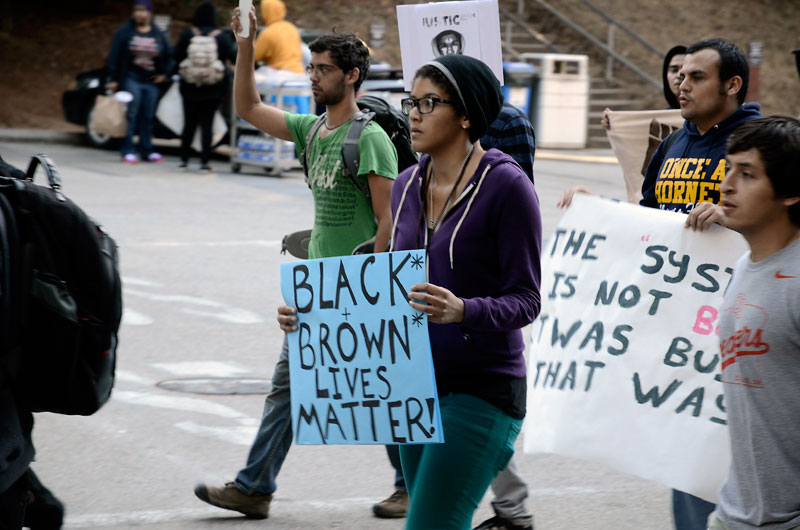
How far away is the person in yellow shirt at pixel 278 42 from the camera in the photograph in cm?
1608

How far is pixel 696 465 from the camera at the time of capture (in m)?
3.98

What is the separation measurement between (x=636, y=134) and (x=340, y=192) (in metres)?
2.24

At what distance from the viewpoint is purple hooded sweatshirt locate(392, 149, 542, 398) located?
3406 mm

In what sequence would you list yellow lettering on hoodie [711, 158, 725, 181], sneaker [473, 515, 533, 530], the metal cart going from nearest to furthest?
yellow lettering on hoodie [711, 158, 725, 181], sneaker [473, 515, 533, 530], the metal cart

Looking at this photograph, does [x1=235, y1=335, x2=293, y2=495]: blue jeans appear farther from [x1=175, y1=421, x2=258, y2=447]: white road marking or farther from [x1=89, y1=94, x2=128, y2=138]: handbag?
[x1=89, y1=94, x2=128, y2=138]: handbag

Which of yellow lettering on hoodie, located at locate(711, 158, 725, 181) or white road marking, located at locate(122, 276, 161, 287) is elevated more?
yellow lettering on hoodie, located at locate(711, 158, 725, 181)

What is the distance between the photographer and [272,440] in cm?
502

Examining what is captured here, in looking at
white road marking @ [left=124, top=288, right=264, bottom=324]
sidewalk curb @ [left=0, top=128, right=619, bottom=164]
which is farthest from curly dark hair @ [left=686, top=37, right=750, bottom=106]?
sidewalk curb @ [left=0, top=128, right=619, bottom=164]

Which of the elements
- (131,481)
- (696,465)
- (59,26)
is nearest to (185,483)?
(131,481)

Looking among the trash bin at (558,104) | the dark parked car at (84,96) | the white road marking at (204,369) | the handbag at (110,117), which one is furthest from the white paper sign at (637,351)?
the trash bin at (558,104)

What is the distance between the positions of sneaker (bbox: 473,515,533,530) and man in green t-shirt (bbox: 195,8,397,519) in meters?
0.86

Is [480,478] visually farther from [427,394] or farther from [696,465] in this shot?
[696,465]

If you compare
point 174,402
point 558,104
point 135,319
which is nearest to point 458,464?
point 174,402

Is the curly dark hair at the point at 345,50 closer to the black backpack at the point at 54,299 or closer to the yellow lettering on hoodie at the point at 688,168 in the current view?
the yellow lettering on hoodie at the point at 688,168
